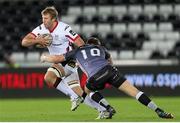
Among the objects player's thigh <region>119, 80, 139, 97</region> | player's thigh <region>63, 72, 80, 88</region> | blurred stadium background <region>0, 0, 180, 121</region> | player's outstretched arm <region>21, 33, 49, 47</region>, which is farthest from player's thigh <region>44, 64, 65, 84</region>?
blurred stadium background <region>0, 0, 180, 121</region>

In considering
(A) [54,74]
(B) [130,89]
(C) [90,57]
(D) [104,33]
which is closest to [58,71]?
(A) [54,74]

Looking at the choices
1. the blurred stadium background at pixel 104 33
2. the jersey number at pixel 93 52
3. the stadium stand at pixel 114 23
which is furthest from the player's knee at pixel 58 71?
the stadium stand at pixel 114 23

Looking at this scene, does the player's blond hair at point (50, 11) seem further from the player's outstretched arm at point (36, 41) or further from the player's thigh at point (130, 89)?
the player's thigh at point (130, 89)

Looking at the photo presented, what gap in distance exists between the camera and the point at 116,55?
1013 inches

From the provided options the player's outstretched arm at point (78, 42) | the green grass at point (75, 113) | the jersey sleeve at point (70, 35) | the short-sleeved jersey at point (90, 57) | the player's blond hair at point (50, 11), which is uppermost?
the player's blond hair at point (50, 11)

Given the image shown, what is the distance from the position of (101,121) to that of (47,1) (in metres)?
18.4

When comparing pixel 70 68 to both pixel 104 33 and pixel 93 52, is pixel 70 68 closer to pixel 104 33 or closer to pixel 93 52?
pixel 93 52

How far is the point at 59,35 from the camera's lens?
13.2 metres

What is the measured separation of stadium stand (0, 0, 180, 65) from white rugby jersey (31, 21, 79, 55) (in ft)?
40.2

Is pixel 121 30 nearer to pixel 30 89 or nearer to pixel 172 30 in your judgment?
pixel 172 30

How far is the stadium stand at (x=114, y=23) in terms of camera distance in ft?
85.6

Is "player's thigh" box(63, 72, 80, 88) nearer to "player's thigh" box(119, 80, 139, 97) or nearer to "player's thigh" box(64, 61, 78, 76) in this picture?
"player's thigh" box(64, 61, 78, 76)

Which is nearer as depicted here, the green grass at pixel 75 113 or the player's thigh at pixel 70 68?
the green grass at pixel 75 113

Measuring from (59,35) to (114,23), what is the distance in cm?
1478
